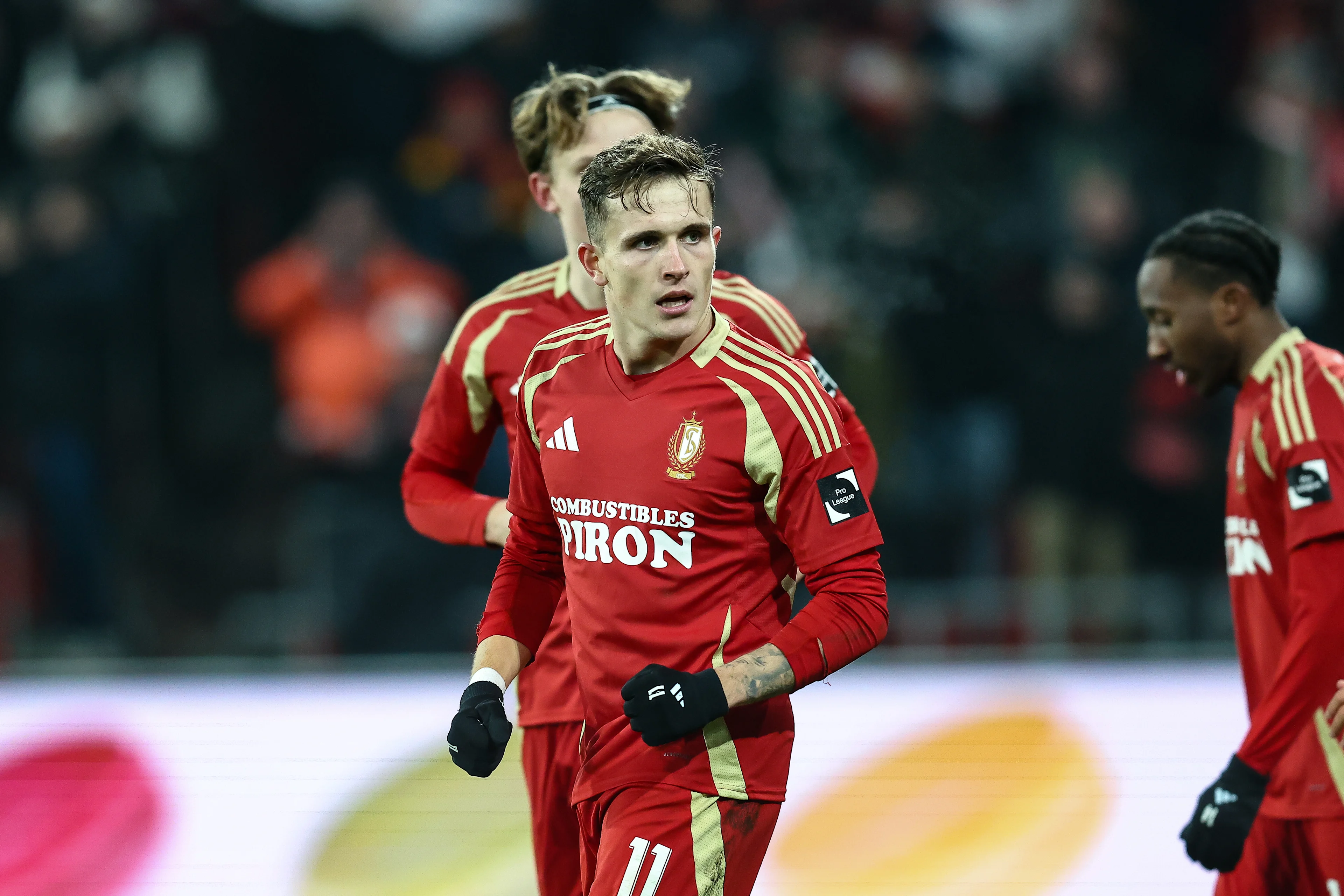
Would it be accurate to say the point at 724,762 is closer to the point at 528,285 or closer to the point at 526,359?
the point at 526,359

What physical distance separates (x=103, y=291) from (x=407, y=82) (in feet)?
6.65

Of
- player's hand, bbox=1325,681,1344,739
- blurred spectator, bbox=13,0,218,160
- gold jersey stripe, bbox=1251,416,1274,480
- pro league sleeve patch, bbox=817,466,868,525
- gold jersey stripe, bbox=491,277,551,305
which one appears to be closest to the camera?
pro league sleeve patch, bbox=817,466,868,525

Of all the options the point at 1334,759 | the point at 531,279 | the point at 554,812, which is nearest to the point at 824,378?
the point at 531,279

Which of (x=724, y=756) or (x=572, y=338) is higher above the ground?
(x=572, y=338)

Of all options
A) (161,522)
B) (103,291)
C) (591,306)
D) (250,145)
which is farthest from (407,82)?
(591,306)

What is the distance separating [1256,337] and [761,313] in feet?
4.03

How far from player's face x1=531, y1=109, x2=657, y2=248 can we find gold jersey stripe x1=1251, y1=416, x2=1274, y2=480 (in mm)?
1636

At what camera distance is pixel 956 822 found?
504cm

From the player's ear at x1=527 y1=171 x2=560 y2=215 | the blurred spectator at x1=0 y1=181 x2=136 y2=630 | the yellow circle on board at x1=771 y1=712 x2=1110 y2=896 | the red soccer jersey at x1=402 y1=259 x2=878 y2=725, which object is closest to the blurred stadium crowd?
the blurred spectator at x1=0 y1=181 x2=136 y2=630

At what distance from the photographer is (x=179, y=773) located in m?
5.22

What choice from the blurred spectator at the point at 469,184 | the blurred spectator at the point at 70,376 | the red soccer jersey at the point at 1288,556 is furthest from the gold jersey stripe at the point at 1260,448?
the blurred spectator at the point at 70,376

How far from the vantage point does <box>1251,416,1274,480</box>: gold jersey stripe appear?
3.81 meters

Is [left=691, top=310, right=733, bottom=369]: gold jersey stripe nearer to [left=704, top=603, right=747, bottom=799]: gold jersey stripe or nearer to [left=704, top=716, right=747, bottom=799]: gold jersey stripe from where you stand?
[left=704, top=603, right=747, bottom=799]: gold jersey stripe

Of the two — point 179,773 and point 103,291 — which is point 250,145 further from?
point 179,773
